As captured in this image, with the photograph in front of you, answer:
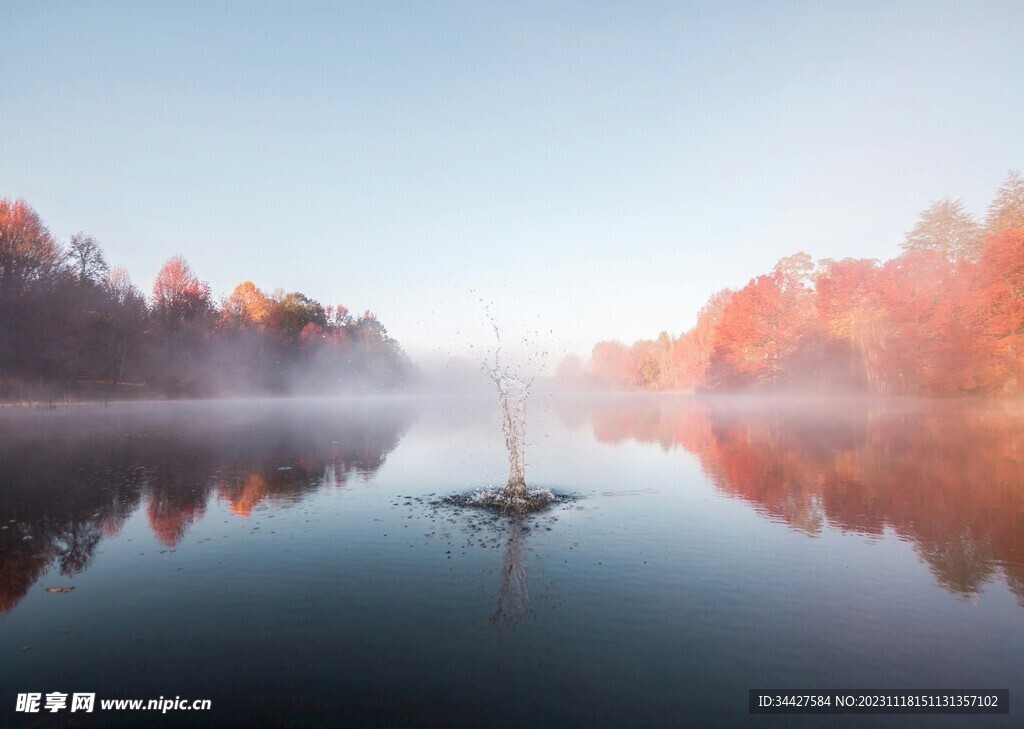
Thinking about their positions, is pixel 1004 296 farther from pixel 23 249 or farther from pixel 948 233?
pixel 23 249

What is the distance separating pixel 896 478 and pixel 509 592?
775 inches

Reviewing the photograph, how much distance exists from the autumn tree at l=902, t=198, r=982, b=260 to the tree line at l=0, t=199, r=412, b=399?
114 meters

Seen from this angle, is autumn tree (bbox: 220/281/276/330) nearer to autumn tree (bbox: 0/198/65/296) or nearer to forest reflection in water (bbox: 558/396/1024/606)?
autumn tree (bbox: 0/198/65/296)

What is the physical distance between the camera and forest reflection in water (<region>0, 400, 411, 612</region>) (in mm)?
14234

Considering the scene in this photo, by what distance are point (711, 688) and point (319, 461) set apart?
25122 millimetres

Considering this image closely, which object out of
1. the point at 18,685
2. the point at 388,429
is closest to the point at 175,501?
the point at 18,685

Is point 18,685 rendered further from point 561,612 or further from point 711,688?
point 711,688

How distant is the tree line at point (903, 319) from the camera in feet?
171

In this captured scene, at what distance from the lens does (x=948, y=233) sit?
68750 mm

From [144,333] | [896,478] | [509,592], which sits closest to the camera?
[509,592]

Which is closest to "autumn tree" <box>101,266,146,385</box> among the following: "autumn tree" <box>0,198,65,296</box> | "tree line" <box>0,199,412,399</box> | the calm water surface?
"tree line" <box>0,199,412,399</box>

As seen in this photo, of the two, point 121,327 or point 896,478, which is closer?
point 896,478

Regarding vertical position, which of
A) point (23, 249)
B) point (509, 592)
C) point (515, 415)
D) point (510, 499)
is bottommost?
point (509, 592)

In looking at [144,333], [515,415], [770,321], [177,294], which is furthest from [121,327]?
[770,321]
